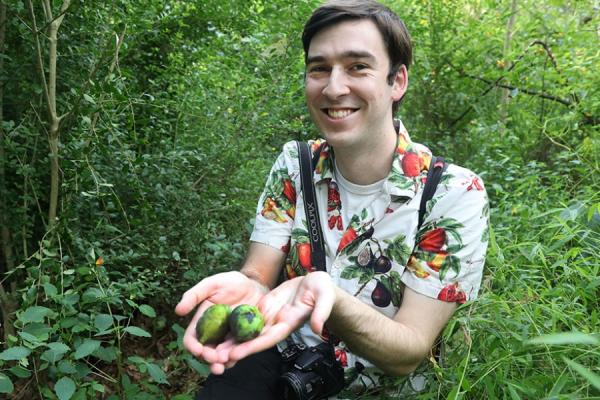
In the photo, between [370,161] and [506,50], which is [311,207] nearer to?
[370,161]

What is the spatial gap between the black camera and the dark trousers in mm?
70

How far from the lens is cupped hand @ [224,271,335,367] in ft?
4.68

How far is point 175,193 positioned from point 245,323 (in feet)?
5.10

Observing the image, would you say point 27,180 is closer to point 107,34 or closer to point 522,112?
point 107,34

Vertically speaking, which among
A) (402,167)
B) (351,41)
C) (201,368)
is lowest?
(201,368)

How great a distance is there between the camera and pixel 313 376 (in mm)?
1874

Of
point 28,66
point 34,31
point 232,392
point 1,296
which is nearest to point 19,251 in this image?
point 1,296

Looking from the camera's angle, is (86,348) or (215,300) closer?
(215,300)

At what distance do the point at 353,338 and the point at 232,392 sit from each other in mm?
544

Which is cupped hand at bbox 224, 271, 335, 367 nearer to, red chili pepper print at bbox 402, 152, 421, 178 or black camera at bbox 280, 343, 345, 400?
→ black camera at bbox 280, 343, 345, 400

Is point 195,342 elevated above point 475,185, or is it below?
below

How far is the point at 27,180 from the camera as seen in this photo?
2541mm

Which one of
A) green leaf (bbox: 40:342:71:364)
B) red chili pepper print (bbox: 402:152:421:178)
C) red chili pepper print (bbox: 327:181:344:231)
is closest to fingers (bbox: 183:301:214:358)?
green leaf (bbox: 40:342:71:364)

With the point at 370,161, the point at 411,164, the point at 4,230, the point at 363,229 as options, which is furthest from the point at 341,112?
the point at 4,230
